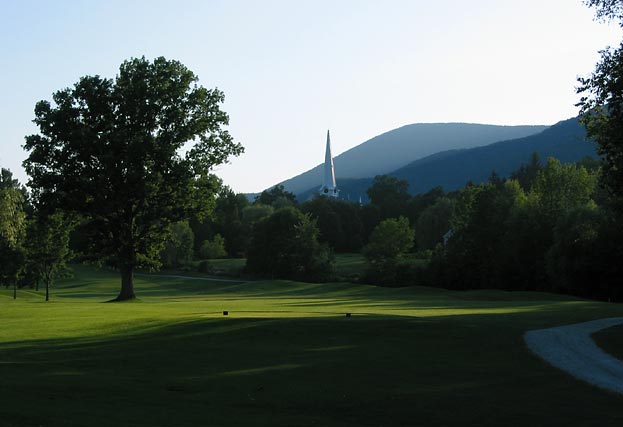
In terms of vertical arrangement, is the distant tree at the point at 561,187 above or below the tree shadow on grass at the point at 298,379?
above

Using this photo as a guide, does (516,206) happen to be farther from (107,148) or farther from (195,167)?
(107,148)

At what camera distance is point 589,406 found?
14414mm

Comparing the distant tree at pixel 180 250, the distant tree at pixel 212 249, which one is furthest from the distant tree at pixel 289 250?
the distant tree at pixel 212 249

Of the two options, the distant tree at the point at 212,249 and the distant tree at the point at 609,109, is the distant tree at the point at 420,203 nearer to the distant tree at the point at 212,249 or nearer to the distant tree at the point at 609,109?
the distant tree at the point at 212,249

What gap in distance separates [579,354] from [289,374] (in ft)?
26.0

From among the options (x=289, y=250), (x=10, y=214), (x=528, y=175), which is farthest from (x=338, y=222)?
(x=10, y=214)

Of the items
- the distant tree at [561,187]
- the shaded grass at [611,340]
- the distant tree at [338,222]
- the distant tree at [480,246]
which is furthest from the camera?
the distant tree at [338,222]

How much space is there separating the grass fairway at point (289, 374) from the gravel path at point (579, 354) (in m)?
0.51

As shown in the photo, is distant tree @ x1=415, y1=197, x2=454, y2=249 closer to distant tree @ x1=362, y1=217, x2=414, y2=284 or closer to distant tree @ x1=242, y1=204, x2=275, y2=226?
distant tree @ x1=362, y1=217, x2=414, y2=284

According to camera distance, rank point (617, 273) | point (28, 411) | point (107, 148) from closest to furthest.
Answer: point (28, 411) → point (107, 148) → point (617, 273)

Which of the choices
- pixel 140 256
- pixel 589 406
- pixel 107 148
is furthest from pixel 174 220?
pixel 589 406

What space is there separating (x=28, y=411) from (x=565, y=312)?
24.4 meters

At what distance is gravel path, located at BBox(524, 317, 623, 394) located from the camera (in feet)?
55.7

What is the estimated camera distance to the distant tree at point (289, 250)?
98.2m
